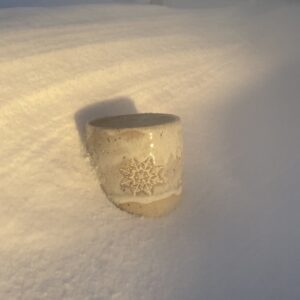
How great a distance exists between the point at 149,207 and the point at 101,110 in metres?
0.36

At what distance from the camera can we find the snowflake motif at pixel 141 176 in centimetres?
105

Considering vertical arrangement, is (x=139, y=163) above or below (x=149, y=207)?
above

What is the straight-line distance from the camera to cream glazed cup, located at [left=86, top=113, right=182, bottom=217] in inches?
40.8

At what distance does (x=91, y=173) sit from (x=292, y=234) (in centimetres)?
52

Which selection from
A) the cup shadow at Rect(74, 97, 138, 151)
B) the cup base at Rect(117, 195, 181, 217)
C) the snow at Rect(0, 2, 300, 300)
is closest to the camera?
the snow at Rect(0, 2, 300, 300)

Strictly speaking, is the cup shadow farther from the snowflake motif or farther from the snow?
the snowflake motif

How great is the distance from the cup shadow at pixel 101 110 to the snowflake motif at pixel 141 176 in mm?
185

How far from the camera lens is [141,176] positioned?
1046mm

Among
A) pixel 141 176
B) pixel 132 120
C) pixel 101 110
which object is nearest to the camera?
pixel 141 176

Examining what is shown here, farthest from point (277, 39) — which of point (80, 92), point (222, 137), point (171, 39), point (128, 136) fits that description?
point (128, 136)

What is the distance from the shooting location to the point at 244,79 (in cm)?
172

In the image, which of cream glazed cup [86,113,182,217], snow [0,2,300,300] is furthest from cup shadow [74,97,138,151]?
cream glazed cup [86,113,182,217]

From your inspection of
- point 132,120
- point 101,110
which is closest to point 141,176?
point 132,120

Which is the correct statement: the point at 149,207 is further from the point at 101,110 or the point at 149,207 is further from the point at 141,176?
the point at 101,110
